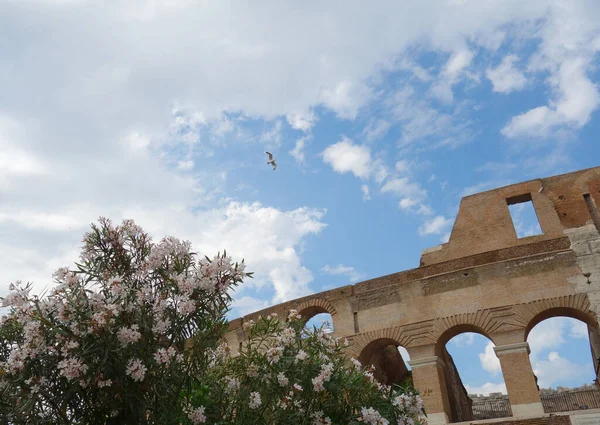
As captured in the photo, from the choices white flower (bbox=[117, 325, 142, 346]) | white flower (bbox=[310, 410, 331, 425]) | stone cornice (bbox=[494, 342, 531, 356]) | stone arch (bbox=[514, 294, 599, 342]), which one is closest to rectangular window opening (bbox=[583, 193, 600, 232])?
stone arch (bbox=[514, 294, 599, 342])

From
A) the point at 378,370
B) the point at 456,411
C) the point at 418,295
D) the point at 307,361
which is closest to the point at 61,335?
the point at 307,361

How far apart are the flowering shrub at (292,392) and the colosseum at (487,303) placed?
6494mm

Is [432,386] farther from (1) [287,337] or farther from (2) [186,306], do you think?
(2) [186,306]

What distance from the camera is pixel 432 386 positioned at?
12125 mm

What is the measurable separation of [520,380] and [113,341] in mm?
10225

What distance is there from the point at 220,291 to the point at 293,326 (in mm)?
2227

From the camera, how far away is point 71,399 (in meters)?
4.35

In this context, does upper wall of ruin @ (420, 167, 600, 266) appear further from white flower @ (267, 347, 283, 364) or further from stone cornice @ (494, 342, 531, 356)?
white flower @ (267, 347, 283, 364)

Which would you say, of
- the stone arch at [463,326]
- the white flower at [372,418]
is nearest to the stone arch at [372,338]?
the stone arch at [463,326]

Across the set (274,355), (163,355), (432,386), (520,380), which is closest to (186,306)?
(163,355)

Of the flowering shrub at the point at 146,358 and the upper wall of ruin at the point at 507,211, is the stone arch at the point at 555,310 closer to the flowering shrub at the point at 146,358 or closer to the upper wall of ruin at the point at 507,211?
the upper wall of ruin at the point at 507,211

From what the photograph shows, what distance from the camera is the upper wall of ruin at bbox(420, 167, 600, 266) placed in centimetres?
1583

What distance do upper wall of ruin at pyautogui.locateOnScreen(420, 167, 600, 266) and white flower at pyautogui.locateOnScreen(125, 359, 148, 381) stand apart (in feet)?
44.0

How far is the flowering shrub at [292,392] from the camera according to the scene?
5.43m
